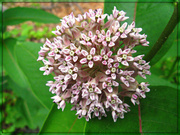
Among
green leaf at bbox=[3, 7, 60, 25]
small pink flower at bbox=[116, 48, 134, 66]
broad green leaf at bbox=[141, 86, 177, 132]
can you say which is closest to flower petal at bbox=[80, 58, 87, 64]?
small pink flower at bbox=[116, 48, 134, 66]

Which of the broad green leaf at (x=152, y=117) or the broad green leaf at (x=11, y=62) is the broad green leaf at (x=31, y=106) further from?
the broad green leaf at (x=152, y=117)

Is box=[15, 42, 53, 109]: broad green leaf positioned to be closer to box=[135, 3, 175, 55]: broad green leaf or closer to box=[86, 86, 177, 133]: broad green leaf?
box=[86, 86, 177, 133]: broad green leaf

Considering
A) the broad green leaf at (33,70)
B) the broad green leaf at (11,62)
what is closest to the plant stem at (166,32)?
the broad green leaf at (33,70)

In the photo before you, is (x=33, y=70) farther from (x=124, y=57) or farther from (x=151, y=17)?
(x=151, y=17)

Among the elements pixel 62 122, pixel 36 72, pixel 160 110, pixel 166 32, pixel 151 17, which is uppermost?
pixel 151 17

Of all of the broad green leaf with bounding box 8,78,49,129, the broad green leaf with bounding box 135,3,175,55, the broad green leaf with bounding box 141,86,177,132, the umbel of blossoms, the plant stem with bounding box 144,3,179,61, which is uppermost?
the broad green leaf with bounding box 135,3,175,55

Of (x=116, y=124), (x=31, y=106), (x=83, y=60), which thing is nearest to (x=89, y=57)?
(x=83, y=60)

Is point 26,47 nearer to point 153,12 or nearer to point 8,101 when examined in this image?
point 153,12
